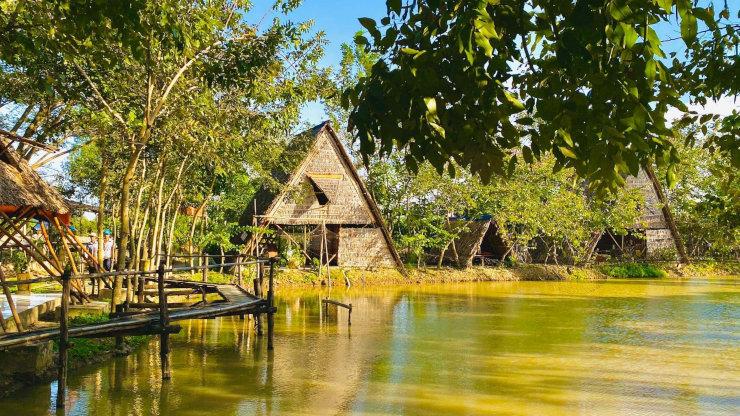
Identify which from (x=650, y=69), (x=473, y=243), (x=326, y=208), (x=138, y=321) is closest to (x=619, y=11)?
(x=650, y=69)

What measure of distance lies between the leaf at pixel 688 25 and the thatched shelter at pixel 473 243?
17202 mm

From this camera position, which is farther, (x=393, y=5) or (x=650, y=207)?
(x=650, y=207)

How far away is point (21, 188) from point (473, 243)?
582 inches

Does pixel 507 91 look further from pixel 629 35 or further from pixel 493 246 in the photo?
pixel 493 246

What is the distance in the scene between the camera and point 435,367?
7.25m

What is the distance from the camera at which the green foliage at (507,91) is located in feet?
6.65

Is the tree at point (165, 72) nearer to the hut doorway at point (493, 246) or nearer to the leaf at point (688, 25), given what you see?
the leaf at point (688, 25)

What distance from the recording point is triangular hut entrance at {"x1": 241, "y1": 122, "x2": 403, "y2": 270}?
16.2 metres

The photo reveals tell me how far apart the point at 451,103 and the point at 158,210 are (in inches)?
374

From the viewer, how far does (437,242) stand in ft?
62.8

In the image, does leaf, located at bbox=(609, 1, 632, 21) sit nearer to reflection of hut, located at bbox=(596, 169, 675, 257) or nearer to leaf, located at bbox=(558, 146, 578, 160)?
leaf, located at bbox=(558, 146, 578, 160)

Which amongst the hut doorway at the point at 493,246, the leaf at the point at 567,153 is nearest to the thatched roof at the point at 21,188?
the leaf at the point at 567,153

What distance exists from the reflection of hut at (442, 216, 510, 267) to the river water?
715cm

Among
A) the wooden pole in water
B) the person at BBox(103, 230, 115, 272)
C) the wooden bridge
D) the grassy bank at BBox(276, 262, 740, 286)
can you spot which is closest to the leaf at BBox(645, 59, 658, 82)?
the wooden bridge
